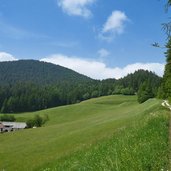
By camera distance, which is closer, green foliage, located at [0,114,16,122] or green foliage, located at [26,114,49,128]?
green foliage, located at [26,114,49,128]

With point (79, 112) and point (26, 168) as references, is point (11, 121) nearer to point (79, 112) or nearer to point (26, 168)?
point (79, 112)

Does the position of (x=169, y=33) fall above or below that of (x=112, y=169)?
above

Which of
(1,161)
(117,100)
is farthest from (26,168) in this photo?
(117,100)

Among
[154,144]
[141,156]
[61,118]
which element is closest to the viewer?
[141,156]

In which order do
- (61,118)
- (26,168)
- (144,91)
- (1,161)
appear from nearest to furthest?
1. (26,168)
2. (1,161)
3. (144,91)
4. (61,118)

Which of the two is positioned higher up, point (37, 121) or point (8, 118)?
point (37, 121)

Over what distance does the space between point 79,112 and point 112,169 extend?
12783 cm

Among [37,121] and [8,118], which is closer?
[37,121]

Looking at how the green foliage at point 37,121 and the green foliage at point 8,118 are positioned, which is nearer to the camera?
the green foliage at point 37,121

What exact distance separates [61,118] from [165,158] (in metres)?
120

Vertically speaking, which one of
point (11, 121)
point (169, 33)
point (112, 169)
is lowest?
point (11, 121)

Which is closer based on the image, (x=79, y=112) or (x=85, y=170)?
(x=85, y=170)

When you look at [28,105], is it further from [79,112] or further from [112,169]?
[112,169]

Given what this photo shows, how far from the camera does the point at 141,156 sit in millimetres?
10500
